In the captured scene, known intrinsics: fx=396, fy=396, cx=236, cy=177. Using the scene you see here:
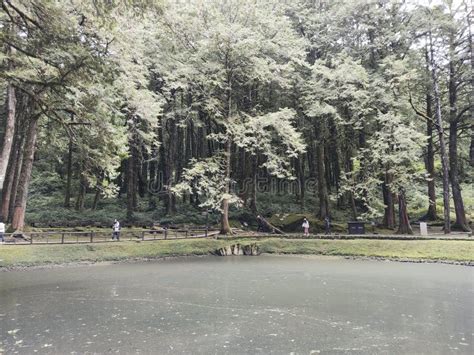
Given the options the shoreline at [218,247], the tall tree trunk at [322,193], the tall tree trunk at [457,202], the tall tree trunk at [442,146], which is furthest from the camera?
the tall tree trunk at [322,193]

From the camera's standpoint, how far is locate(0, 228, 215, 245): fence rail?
19.3 meters

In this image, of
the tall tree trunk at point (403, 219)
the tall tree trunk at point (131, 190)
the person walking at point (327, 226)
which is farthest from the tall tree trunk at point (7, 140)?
the tall tree trunk at point (403, 219)

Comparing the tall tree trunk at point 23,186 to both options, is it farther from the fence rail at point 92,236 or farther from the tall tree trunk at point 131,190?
the tall tree trunk at point 131,190

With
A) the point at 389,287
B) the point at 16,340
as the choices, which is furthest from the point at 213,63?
the point at 16,340

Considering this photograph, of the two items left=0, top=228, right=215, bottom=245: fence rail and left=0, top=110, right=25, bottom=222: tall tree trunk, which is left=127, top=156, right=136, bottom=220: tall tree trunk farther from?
left=0, top=110, right=25, bottom=222: tall tree trunk

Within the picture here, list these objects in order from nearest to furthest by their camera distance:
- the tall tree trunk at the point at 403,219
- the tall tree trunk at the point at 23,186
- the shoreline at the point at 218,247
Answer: the shoreline at the point at 218,247 < the tall tree trunk at the point at 23,186 < the tall tree trunk at the point at 403,219

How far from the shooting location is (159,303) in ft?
35.5

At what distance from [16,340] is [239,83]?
2213 centimetres

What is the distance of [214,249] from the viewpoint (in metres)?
22.8

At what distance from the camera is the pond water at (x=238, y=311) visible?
294 inches

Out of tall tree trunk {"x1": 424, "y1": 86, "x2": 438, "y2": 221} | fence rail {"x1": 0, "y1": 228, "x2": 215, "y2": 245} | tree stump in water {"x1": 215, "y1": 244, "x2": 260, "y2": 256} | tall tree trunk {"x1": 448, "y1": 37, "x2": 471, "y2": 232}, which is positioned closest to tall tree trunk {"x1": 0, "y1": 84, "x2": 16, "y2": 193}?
fence rail {"x1": 0, "y1": 228, "x2": 215, "y2": 245}

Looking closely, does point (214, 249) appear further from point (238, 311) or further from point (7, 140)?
point (238, 311)

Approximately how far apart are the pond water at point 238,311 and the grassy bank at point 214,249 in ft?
5.20

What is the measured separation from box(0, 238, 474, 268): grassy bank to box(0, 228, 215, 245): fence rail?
0.95 m
